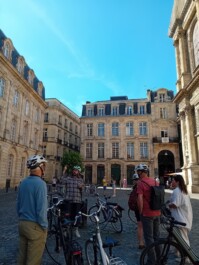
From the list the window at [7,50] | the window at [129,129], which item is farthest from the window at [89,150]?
the window at [7,50]

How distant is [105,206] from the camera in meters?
7.64

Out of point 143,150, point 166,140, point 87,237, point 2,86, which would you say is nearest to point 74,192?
point 87,237

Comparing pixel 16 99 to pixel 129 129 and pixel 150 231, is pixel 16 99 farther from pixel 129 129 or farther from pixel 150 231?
pixel 150 231

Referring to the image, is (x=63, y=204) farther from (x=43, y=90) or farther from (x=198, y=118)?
(x=43, y=90)

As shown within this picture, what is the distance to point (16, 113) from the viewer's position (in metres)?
25.1

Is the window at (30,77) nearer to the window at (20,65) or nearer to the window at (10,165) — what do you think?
the window at (20,65)

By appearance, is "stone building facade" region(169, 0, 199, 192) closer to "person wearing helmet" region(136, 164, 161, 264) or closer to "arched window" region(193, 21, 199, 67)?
"arched window" region(193, 21, 199, 67)

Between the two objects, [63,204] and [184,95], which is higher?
[184,95]

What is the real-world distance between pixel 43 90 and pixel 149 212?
31796mm

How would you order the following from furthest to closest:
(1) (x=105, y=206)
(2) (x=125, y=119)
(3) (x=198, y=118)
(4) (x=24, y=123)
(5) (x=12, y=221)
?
(2) (x=125, y=119), (4) (x=24, y=123), (3) (x=198, y=118), (5) (x=12, y=221), (1) (x=105, y=206)

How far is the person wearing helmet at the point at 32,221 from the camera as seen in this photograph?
2713 millimetres

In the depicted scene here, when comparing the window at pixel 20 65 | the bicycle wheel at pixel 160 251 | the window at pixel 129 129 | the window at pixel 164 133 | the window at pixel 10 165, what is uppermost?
Result: the window at pixel 20 65

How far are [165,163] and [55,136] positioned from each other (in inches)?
790

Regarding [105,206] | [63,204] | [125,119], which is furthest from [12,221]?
[125,119]
